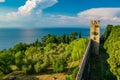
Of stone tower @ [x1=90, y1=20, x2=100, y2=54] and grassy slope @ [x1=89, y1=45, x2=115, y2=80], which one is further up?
stone tower @ [x1=90, y1=20, x2=100, y2=54]

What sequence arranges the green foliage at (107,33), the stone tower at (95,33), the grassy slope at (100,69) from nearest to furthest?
the grassy slope at (100,69) → the stone tower at (95,33) → the green foliage at (107,33)

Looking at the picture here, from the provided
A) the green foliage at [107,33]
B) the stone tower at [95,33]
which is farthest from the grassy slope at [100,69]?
the green foliage at [107,33]

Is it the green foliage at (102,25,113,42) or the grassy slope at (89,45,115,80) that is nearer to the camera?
the grassy slope at (89,45,115,80)

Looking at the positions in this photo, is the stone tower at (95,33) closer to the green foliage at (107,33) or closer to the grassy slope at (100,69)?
the grassy slope at (100,69)

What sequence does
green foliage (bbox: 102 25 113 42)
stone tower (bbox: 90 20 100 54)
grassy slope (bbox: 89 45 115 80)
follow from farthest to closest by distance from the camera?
green foliage (bbox: 102 25 113 42) → stone tower (bbox: 90 20 100 54) → grassy slope (bbox: 89 45 115 80)

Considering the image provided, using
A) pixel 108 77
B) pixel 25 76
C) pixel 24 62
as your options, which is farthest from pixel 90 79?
pixel 24 62

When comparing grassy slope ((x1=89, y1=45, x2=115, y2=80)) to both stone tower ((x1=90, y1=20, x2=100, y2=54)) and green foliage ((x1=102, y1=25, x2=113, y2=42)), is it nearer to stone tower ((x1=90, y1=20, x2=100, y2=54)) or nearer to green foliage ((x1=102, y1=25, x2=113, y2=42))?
stone tower ((x1=90, y1=20, x2=100, y2=54))

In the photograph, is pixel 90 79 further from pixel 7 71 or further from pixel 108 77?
pixel 7 71

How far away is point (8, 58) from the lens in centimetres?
4003

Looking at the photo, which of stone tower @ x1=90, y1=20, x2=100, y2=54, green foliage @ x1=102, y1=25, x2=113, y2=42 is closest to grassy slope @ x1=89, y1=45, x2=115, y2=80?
stone tower @ x1=90, y1=20, x2=100, y2=54

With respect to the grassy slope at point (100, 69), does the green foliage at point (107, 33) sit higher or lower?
higher

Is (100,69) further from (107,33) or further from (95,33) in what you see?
(107,33)

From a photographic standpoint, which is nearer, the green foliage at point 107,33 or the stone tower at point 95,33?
the stone tower at point 95,33

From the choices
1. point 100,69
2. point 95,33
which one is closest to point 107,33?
point 95,33
